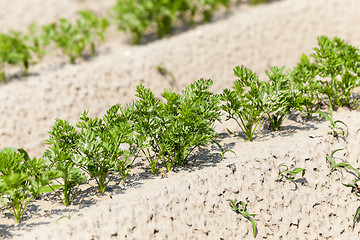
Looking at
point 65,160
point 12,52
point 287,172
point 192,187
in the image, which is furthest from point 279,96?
point 12,52

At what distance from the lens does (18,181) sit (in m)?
3.59

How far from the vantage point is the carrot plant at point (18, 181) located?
3562 mm

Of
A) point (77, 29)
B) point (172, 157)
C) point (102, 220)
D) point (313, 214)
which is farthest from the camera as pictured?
point (77, 29)

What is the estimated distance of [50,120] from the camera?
7141 mm

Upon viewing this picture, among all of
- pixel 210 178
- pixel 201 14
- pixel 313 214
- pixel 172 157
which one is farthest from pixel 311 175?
pixel 201 14

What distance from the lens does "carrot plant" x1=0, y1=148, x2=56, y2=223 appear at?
356 centimetres

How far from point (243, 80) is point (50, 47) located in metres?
5.62

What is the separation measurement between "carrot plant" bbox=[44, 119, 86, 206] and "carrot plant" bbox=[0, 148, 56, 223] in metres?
0.11

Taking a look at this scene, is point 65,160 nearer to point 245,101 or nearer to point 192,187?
point 192,187

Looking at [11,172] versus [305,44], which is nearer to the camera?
[11,172]

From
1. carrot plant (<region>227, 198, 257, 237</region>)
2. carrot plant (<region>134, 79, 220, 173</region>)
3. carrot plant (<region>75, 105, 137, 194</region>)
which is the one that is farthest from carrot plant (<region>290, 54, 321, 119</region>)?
carrot plant (<region>75, 105, 137, 194</region>)

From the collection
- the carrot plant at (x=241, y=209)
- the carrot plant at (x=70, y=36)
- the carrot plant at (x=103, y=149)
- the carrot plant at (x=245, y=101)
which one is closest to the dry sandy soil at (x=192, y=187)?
the carrot plant at (x=241, y=209)

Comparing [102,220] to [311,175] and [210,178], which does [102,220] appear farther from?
[311,175]

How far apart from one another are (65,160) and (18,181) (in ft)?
1.46
